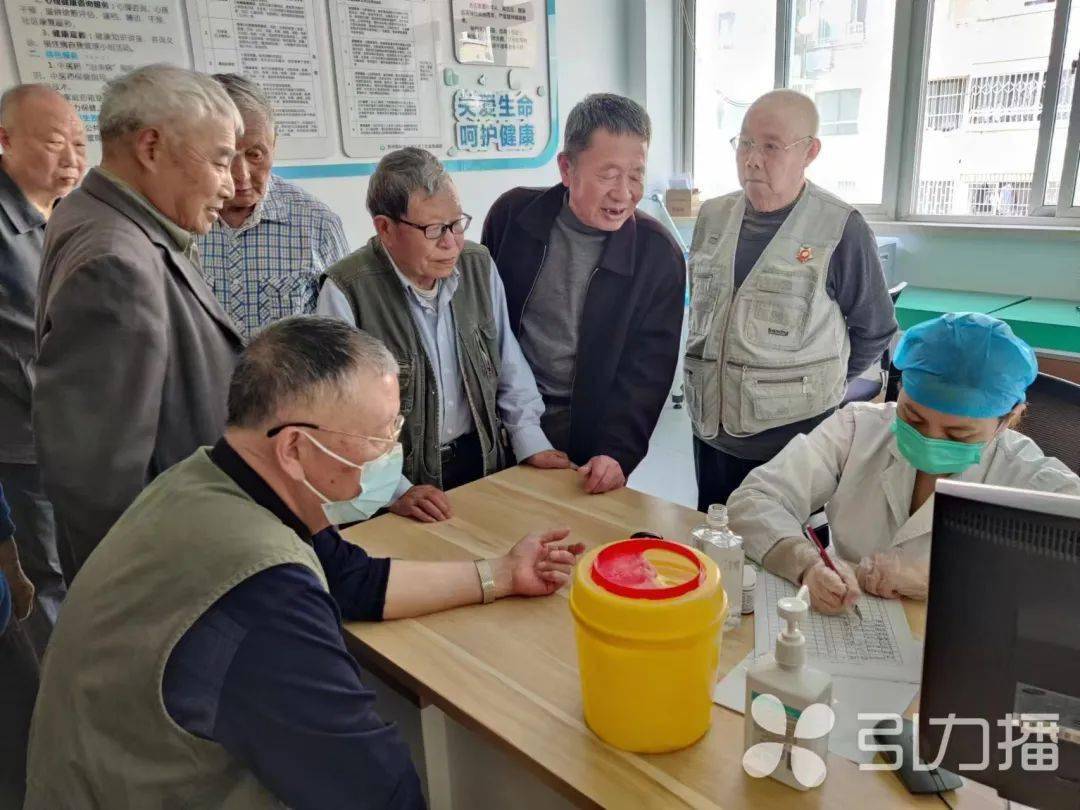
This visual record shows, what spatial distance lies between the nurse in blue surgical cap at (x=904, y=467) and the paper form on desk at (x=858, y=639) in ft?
0.10

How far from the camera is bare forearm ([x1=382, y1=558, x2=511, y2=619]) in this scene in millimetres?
1191

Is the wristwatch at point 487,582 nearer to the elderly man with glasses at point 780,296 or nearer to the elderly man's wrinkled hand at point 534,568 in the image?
the elderly man's wrinkled hand at point 534,568

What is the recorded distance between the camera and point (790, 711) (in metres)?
0.80

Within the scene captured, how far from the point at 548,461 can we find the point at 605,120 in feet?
2.71

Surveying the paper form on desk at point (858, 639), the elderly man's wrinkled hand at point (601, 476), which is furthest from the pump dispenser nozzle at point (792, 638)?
the elderly man's wrinkled hand at point (601, 476)

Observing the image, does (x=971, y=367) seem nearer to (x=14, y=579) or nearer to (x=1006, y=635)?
(x=1006, y=635)

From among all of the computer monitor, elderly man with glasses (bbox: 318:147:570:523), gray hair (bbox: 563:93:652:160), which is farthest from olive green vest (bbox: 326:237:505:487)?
the computer monitor

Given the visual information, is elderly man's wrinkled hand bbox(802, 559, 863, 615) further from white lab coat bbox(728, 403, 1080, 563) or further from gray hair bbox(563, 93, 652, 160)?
gray hair bbox(563, 93, 652, 160)

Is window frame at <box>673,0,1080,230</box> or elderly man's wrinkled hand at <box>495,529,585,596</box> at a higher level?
window frame at <box>673,0,1080,230</box>

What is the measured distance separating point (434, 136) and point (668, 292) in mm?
1774

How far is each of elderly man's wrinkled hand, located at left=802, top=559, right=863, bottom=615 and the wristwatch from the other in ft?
1.62

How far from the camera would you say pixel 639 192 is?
6.15 feet

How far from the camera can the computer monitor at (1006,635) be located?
2.15ft

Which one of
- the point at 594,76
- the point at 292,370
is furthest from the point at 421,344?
the point at 594,76
